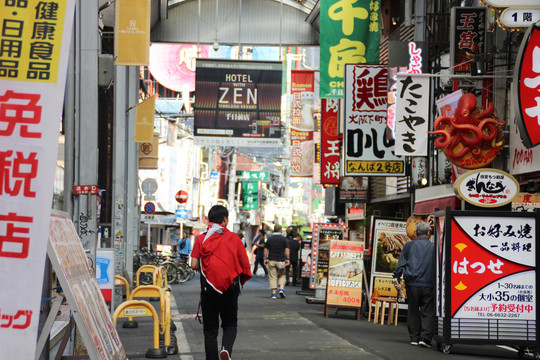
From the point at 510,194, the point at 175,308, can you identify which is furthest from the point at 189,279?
the point at 510,194

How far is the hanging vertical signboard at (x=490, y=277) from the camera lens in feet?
40.9

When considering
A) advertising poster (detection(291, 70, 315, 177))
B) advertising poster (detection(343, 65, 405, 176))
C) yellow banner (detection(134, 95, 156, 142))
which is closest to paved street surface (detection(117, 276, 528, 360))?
advertising poster (detection(343, 65, 405, 176))

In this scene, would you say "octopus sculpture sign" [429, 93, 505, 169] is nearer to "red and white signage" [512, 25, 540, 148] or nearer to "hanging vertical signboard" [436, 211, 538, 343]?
"red and white signage" [512, 25, 540, 148]

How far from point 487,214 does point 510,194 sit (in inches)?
19.7

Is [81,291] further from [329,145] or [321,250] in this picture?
[329,145]

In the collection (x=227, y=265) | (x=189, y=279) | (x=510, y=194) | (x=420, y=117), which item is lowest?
(x=189, y=279)

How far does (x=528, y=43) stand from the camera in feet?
44.3

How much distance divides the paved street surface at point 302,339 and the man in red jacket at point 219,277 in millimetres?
1639

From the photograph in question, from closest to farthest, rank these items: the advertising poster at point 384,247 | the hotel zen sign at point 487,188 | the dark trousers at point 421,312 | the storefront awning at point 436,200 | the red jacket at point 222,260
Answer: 1. the red jacket at point 222,260
2. the hotel zen sign at point 487,188
3. the dark trousers at point 421,312
4. the storefront awning at point 436,200
5. the advertising poster at point 384,247

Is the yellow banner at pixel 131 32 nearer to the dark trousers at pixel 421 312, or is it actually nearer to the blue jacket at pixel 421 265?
the blue jacket at pixel 421 265

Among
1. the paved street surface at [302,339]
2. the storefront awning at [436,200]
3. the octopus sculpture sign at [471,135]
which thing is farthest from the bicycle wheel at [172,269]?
the octopus sculpture sign at [471,135]

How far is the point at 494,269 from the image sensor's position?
41.3 feet

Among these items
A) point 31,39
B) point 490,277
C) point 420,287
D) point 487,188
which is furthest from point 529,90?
point 31,39

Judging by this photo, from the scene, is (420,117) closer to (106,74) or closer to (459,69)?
(459,69)
